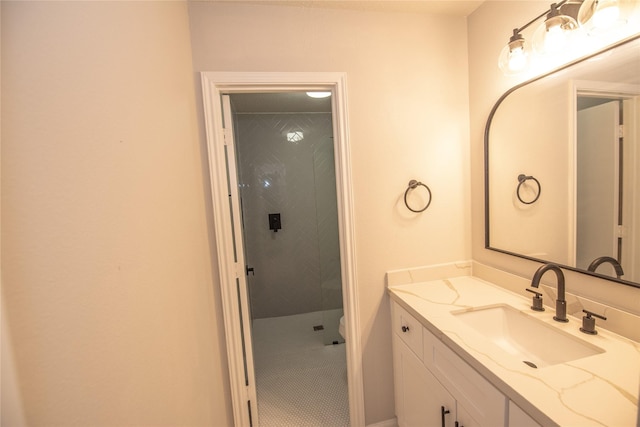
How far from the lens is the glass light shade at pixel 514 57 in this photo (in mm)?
1187

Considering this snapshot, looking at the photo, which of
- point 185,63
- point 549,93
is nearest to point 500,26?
point 549,93

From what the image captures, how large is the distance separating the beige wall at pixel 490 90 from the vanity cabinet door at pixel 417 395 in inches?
28.2

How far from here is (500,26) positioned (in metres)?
1.37

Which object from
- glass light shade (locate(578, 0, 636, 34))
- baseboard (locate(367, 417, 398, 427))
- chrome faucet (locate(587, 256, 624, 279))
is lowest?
baseboard (locate(367, 417, 398, 427))

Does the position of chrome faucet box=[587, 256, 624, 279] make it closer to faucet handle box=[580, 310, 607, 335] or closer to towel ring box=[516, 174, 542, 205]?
faucet handle box=[580, 310, 607, 335]

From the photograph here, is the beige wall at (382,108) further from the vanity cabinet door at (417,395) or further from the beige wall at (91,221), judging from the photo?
the beige wall at (91,221)

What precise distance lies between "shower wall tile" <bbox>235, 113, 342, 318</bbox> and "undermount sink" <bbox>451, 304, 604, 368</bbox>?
1.78 m

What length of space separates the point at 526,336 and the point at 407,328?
1.70ft

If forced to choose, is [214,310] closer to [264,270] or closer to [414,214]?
[414,214]

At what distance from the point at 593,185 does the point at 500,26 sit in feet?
3.05

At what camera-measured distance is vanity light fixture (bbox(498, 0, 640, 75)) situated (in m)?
0.87

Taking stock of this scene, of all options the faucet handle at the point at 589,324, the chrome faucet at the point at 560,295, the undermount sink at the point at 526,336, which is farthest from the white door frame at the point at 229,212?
the faucet handle at the point at 589,324

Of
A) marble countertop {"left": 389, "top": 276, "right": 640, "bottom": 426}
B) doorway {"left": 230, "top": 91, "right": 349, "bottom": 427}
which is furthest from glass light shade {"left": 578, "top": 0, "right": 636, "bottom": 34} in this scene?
doorway {"left": 230, "top": 91, "right": 349, "bottom": 427}

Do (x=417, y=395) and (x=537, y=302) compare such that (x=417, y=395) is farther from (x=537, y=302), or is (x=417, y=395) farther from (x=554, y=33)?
Answer: (x=554, y=33)
